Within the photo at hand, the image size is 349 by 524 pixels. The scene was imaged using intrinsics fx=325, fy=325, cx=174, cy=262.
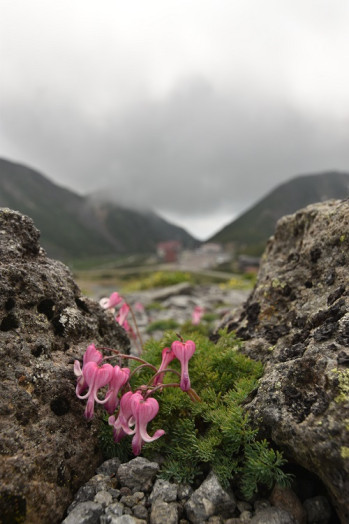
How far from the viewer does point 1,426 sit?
2.66m

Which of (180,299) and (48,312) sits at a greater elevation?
(48,312)

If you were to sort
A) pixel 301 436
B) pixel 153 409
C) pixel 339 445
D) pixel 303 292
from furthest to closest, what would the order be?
pixel 303 292 → pixel 153 409 → pixel 301 436 → pixel 339 445

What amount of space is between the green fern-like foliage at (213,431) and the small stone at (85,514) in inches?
23.3

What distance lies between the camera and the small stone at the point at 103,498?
2681 millimetres

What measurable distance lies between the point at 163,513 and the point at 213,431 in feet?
2.55

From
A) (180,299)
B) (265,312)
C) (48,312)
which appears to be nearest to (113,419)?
(48,312)

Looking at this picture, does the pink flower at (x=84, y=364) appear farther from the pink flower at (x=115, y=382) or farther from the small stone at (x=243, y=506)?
the small stone at (x=243, y=506)

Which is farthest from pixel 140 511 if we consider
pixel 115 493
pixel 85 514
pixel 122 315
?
pixel 122 315

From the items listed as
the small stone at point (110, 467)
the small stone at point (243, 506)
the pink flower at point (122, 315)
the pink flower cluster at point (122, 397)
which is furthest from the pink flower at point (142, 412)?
the pink flower at point (122, 315)

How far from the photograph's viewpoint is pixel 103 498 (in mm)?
2725

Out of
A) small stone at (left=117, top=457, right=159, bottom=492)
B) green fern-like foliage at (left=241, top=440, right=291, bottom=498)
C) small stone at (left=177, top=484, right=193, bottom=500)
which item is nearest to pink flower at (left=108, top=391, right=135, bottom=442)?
small stone at (left=117, top=457, right=159, bottom=492)

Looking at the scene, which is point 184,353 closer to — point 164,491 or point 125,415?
point 125,415

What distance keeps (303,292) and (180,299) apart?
44.4ft

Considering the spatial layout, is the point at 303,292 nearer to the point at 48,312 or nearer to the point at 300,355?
the point at 300,355
